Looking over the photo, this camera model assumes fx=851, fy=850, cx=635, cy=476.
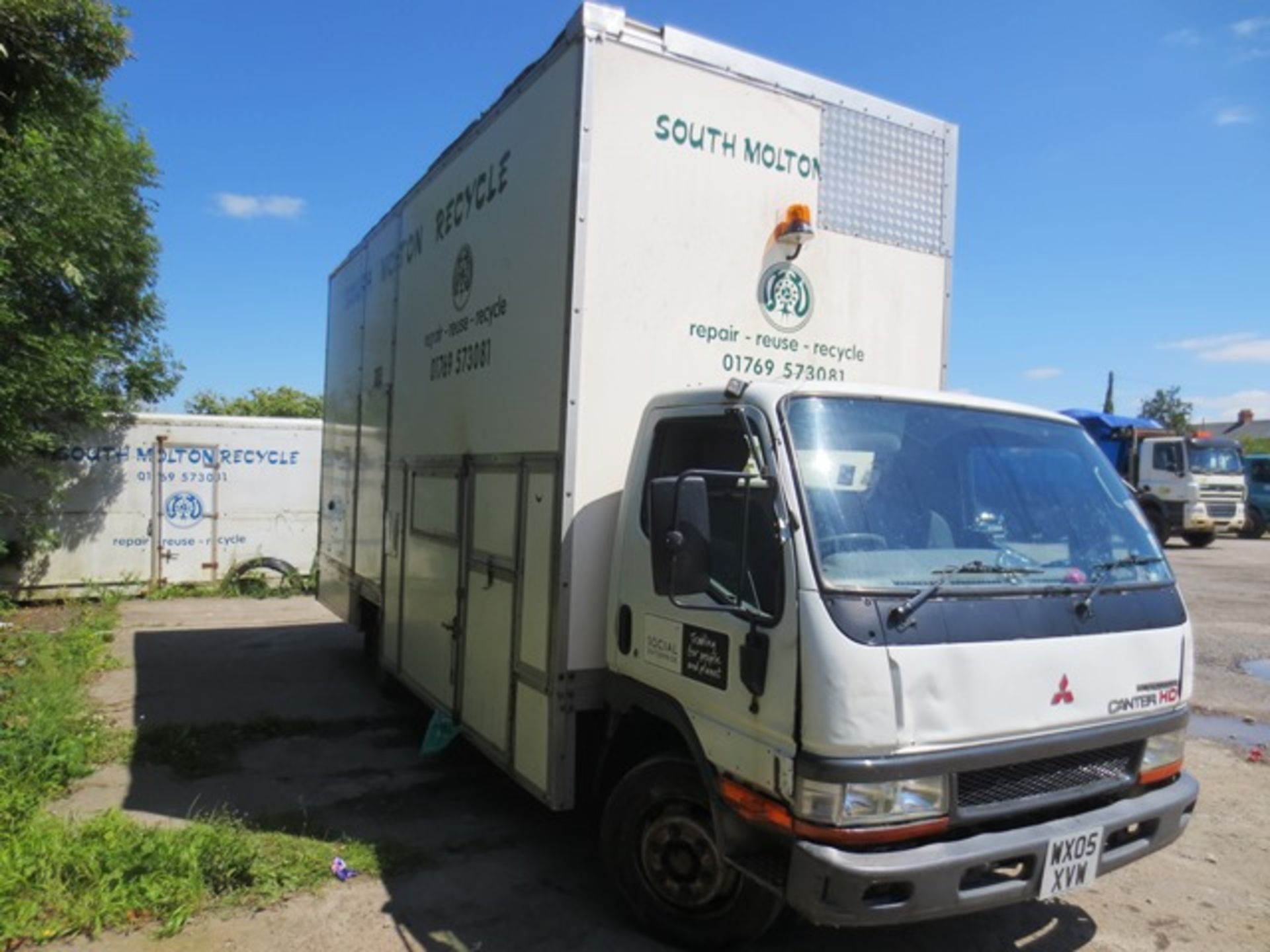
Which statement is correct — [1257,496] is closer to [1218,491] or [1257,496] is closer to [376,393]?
[1218,491]

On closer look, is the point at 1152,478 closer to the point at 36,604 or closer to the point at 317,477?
the point at 317,477

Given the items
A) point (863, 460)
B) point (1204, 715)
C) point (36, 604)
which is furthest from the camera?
point (36, 604)

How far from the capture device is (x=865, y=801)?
256 centimetres

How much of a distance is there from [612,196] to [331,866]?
11.1 feet

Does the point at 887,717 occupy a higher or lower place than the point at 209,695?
higher

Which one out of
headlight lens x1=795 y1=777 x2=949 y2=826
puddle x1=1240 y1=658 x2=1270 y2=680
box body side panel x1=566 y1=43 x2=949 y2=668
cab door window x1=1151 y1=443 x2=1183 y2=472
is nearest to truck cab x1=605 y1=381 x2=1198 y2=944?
headlight lens x1=795 y1=777 x2=949 y2=826

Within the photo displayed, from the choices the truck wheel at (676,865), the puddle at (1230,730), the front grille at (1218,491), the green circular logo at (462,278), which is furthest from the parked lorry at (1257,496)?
the truck wheel at (676,865)

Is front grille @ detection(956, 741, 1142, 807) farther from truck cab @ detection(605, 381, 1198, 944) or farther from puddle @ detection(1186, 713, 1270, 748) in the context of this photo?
puddle @ detection(1186, 713, 1270, 748)

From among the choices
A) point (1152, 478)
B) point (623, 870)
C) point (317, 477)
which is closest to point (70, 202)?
point (317, 477)

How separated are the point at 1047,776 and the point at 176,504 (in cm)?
1271

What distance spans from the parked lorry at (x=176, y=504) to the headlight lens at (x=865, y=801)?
12.1m

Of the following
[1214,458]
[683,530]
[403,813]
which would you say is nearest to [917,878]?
[683,530]

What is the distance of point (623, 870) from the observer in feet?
11.4

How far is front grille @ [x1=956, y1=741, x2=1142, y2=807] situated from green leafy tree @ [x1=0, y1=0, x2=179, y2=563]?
5.75 meters
